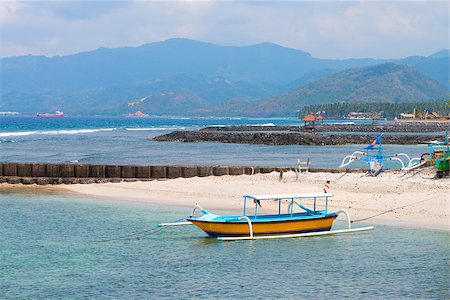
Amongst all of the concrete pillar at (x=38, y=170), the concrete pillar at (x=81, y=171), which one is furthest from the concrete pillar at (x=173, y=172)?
the concrete pillar at (x=38, y=170)

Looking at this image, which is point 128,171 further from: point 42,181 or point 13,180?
point 13,180

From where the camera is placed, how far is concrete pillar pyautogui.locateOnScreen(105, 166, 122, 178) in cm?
4470

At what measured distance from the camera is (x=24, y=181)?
44188 millimetres

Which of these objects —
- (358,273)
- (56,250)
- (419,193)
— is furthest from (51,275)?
(419,193)

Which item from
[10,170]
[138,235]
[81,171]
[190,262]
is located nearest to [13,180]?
[10,170]

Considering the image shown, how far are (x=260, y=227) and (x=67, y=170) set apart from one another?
21.4m

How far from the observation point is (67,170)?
148 ft

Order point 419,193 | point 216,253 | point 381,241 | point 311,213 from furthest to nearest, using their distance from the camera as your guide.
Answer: point 419,193 → point 311,213 → point 381,241 → point 216,253

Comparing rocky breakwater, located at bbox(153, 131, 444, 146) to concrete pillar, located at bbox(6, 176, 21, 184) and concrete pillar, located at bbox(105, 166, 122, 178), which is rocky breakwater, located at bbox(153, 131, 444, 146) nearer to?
concrete pillar, located at bbox(105, 166, 122, 178)

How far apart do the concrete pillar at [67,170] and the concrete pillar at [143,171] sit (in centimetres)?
425

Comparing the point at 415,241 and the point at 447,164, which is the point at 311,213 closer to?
the point at 415,241

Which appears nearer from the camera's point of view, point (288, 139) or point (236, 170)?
point (236, 170)

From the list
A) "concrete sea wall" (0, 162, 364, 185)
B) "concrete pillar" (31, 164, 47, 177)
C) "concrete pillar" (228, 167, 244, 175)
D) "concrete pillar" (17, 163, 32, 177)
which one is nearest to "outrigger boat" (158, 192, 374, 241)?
"concrete sea wall" (0, 162, 364, 185)

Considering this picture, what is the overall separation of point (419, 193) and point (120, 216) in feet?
46.7
